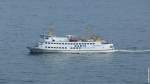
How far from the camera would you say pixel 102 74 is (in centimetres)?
16912

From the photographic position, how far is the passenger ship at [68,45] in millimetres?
189625

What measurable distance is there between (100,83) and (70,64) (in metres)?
17.8

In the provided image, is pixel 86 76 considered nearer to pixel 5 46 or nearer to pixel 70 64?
pixel 70 64

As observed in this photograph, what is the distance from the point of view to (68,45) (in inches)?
7515

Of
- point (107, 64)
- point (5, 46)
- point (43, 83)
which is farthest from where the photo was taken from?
point (5, 46)

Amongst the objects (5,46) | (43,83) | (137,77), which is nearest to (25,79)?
(43,83)

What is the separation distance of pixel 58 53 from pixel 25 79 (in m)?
25.4

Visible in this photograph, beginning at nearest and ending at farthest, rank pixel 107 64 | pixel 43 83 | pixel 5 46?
pixel 43 83 < pixel 107 64 < pixel 5 46

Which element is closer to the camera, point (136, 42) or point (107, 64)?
point (107, 64)

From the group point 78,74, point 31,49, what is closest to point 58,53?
point 31,49

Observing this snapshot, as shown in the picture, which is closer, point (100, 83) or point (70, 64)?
point (100, 83)

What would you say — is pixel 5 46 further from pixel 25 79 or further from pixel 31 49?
pixel 25 79

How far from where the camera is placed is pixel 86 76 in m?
168

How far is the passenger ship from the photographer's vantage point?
622 feet
